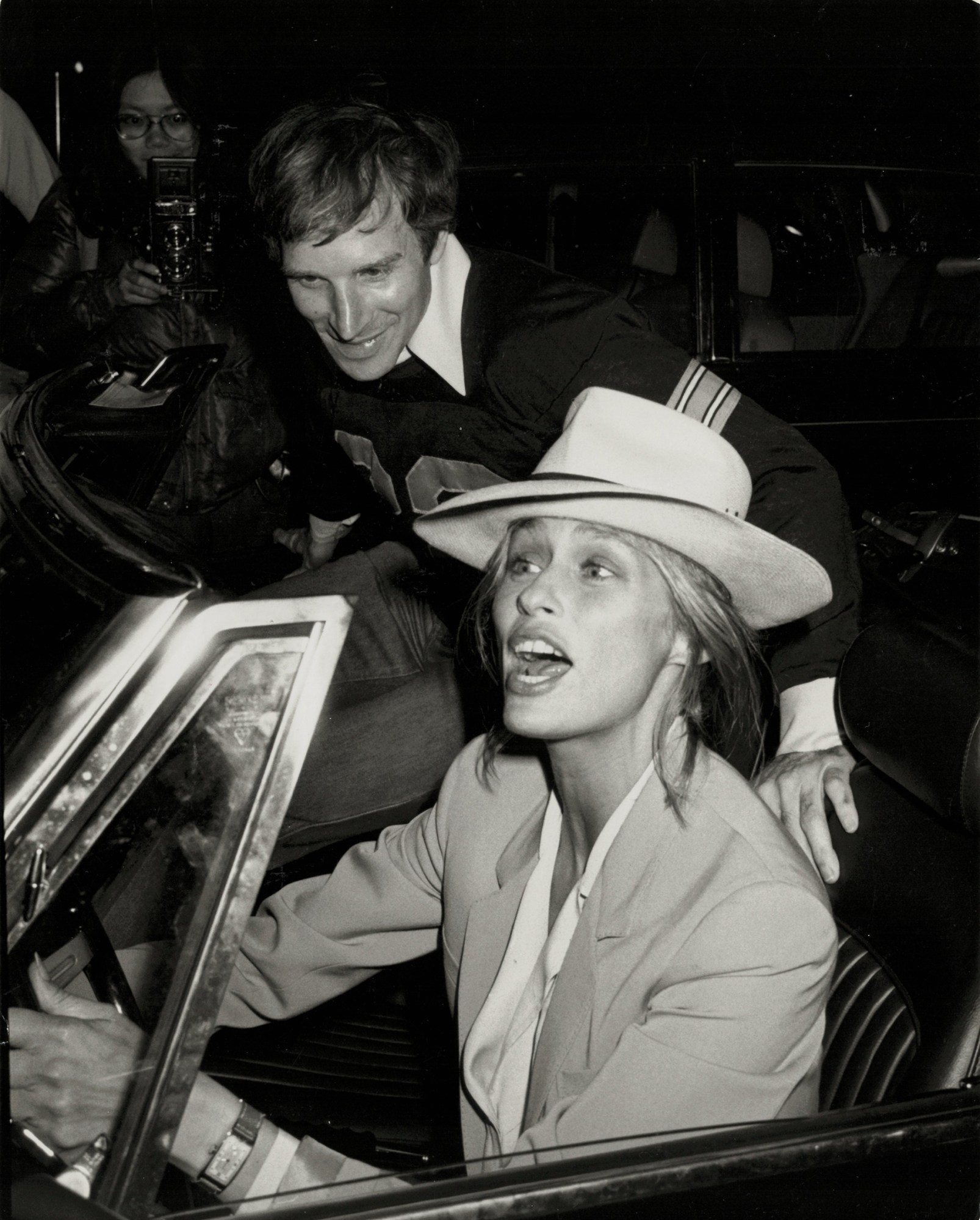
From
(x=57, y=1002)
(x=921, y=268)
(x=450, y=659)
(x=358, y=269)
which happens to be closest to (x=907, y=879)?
(x=450, y=659)

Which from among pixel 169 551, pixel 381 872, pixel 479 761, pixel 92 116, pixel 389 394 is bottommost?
pixel 381 872

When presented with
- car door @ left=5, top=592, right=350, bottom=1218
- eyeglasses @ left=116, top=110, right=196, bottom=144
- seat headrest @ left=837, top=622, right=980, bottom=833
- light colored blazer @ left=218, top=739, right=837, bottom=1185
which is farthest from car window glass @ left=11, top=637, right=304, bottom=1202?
eyeglasses @ left=116, top=110, right=196, bottom=144

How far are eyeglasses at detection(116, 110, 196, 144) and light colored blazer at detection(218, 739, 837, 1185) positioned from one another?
97 cm

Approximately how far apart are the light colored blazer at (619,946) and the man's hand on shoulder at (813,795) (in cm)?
15

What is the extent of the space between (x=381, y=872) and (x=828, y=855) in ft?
1.67

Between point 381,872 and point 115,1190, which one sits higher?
point 115,1190

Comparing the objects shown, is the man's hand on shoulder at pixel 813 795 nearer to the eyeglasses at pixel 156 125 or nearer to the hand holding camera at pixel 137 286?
the hand holding camera at pixel 137 286

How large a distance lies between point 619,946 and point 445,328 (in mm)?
891

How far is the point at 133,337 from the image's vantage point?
1717 millimetres

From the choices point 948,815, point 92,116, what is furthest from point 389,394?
point 948,815

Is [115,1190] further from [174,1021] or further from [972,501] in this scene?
[972,501]

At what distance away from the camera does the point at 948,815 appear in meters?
1.19

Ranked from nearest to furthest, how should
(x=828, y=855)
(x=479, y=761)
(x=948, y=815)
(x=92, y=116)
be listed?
(x=948, y=815), (x=828, y=855), (x=479, y=761), (x=92, y=116)

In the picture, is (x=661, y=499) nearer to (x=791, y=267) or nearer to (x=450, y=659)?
(x=450, y=659)
